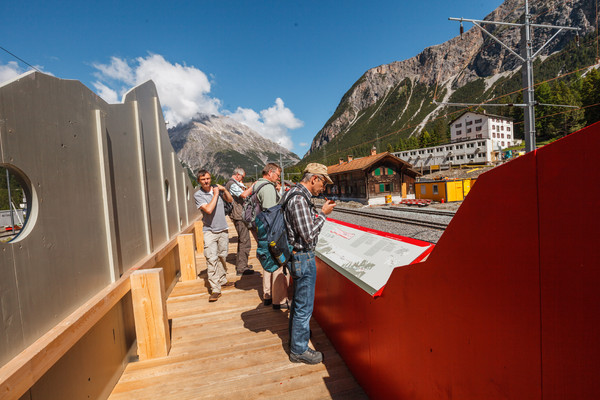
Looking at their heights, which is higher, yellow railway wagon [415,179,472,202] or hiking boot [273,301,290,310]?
yellow railway wagon [415,179,472,202]

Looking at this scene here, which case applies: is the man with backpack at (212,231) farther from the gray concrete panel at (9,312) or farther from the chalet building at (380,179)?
the chalet building at (380,179)

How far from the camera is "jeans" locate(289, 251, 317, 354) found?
266 centimetres

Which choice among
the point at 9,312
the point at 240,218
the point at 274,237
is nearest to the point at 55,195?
the point at 9,312

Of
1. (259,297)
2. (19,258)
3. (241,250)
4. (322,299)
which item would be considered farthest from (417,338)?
(241,250)

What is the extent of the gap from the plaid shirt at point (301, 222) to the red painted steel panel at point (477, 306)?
0.82m

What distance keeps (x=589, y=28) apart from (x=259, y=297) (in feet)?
530

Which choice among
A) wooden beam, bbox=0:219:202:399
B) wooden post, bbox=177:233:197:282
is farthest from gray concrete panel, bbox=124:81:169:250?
wooden beam, bbox=0:219:202:399

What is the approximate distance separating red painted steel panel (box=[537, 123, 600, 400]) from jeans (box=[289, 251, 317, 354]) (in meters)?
1.84

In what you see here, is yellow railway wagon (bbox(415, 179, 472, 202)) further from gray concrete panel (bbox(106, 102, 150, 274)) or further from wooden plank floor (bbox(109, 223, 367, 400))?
gray concrete panel (bbox(106, 102, 150, 274))

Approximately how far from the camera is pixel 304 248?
2631 millimetres

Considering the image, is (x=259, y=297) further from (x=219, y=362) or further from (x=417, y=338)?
(x=417, y=338)

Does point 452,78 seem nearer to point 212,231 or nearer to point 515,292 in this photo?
point 212,231

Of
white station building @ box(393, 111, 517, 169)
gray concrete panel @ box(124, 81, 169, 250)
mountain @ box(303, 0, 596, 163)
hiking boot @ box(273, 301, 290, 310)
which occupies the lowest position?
hiking boot @ box(273, 301, 290, 310)

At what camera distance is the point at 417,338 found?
5.48 ft
